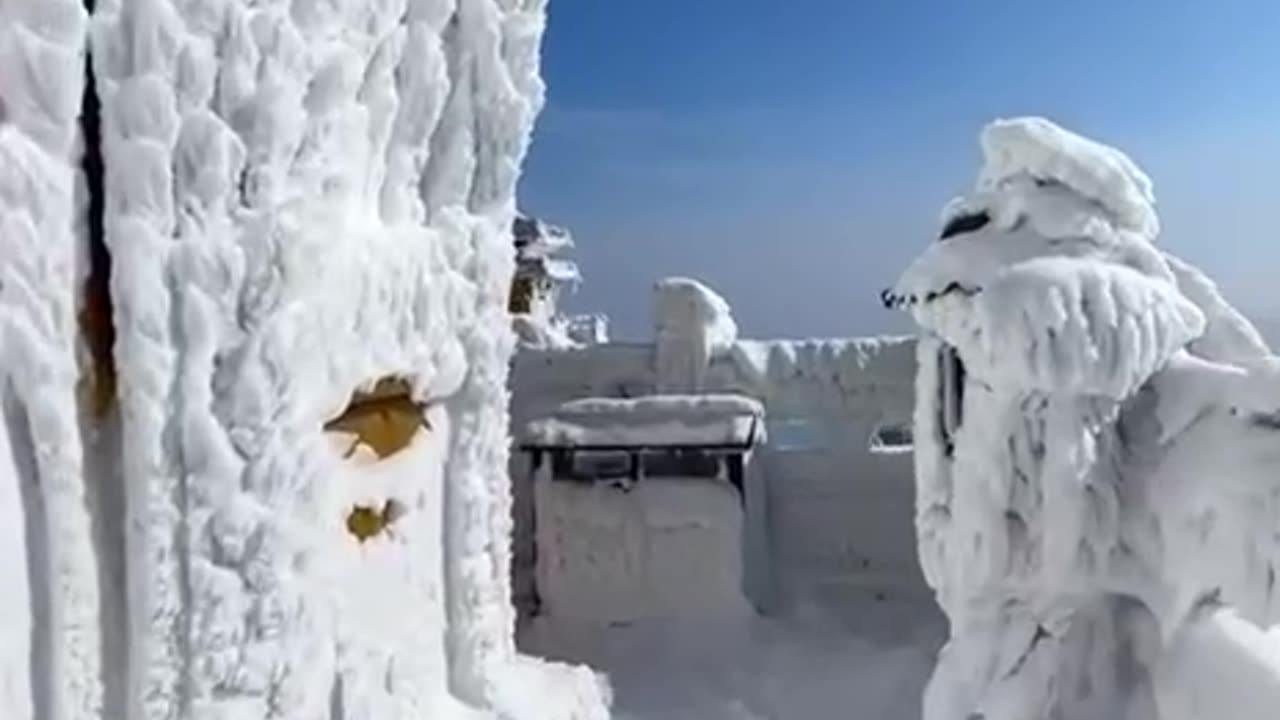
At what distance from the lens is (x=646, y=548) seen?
5258 mm

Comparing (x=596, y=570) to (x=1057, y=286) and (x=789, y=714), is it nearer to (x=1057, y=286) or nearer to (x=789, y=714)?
(x=789, y=714)

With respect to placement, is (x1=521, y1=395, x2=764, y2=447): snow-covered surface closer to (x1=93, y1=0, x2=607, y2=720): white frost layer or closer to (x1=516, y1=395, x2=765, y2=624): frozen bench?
(x1=516, y1=395, x2=765, y2=624): frozen bench

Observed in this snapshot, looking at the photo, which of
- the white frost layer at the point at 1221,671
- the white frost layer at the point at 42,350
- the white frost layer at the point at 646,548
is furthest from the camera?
the white frost layer at the point at 646,548

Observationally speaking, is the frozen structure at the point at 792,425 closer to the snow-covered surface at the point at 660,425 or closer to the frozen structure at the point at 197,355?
the snow-covered surface at the point at 660,425

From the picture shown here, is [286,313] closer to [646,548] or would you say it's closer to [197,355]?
[197,355]

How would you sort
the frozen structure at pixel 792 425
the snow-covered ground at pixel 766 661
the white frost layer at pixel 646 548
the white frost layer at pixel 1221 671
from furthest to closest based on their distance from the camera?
the frozen structure at pixel 792 425 → the white frost layer at pixel 646 548 → the snow-covered ground at pixel 766 661 → the white frost layer at pixel 1221 671

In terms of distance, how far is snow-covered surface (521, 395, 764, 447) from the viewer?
17.2ft

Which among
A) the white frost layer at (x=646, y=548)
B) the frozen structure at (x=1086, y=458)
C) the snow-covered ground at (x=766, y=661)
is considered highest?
the frozen structure at (x=1086, y=458)

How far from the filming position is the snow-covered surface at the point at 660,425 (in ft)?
17.2

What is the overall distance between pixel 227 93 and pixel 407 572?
2.13 feet

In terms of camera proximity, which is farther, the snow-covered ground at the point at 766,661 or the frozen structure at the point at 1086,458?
the snow-covered ground at the point at 766,661

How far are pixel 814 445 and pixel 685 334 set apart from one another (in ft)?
2.36

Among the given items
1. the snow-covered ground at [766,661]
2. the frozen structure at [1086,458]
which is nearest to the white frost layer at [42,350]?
the frozen structure at [1086,458]

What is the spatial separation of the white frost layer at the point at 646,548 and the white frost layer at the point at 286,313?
3.39 metres
